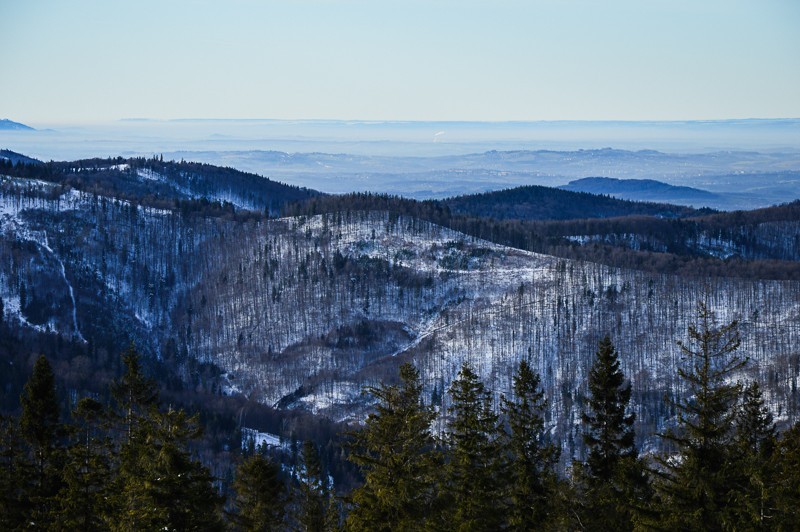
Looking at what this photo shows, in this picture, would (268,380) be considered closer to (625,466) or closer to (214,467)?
(214,467)

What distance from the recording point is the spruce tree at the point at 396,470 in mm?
32031

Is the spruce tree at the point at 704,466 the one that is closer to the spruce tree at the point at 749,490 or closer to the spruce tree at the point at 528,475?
the spruce tree at the point at 749,490

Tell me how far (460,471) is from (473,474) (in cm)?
46

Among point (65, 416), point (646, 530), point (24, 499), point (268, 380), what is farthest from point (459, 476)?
point (268, 380)

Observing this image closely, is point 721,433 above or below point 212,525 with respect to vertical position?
above

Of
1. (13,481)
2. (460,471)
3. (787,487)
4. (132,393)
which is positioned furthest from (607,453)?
(13,481)

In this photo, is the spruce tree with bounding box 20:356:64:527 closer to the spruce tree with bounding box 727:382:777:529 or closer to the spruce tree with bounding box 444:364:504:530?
the spruce tree with bounding box 444:364:504:530

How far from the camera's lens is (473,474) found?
33.9m

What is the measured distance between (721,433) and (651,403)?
13319 cm

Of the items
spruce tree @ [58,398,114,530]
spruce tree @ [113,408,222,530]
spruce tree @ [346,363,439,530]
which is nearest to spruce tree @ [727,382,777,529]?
spruce tree @ [346,363,439,530]

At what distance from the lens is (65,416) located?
14200cm

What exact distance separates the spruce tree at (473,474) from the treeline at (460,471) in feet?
0.17

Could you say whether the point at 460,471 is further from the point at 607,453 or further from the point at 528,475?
the point at 607,453

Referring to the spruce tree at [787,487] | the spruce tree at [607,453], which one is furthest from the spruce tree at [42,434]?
the spruce tree at [787,487]
